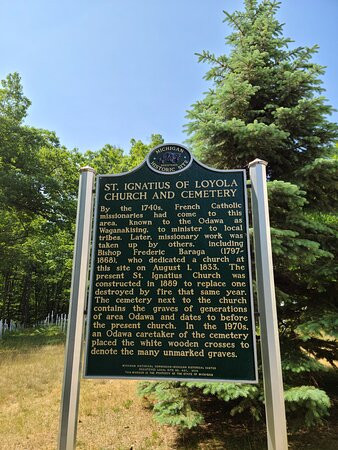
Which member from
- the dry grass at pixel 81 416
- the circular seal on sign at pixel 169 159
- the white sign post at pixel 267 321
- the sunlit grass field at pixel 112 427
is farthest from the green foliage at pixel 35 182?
the white sign post at pixel 267 321

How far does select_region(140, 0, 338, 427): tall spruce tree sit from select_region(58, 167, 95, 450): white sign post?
6.84ft

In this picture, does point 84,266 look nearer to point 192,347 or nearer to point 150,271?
point 150,271

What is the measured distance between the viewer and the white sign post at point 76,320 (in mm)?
2924

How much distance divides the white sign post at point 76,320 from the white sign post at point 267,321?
193 centimetres

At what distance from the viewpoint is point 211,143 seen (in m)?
6.00

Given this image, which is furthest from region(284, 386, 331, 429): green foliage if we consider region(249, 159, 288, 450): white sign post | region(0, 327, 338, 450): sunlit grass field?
region(249, 159, 288, 450): white sign post

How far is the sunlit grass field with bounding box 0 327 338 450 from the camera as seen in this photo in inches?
187

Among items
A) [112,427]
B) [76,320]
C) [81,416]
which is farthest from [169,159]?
[81,416]

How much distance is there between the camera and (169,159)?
3656 millimetres

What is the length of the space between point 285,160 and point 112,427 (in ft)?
20.2

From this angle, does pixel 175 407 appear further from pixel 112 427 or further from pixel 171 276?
pixel 171 276

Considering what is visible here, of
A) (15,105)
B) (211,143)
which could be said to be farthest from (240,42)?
(15,105)

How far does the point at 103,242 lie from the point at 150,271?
0.68m

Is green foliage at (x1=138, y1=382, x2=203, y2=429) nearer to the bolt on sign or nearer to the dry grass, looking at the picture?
the dry grass
